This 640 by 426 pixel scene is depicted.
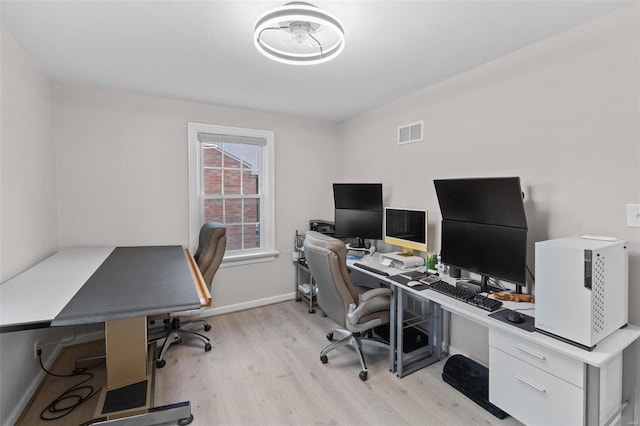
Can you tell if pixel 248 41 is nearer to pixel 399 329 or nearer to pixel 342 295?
pixel 342 295

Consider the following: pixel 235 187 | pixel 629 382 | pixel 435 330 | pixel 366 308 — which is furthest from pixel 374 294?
pixel 235 187

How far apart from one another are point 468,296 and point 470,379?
706 mm

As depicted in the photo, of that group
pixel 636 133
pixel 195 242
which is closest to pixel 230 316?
pixel 195 242

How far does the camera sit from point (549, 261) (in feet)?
Result: 4.90

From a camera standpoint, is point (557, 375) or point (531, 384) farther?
point (531, 384)

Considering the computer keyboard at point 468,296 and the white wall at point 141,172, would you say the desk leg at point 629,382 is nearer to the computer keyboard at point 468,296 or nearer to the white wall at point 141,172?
the computer keyboard at point 468,296

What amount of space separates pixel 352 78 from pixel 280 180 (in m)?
1.66

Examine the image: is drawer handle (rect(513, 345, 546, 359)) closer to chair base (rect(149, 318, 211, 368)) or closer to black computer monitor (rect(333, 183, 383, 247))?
black computer monitor (rect(333, 183, 383, 247))

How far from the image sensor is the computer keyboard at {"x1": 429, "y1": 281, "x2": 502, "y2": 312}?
1.81 meters

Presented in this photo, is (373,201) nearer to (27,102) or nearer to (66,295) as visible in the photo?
(66,295)

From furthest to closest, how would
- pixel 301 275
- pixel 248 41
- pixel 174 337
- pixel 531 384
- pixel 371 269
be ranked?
pixel 301 275, pixel 174 337, pixel 371 269, pixel 248 41, pixel 531 384

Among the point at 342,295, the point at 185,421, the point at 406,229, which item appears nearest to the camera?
the point at 185,421

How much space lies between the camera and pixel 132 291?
175cm

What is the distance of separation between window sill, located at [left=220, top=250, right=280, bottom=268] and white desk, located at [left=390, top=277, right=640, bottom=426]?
2.34 metres
